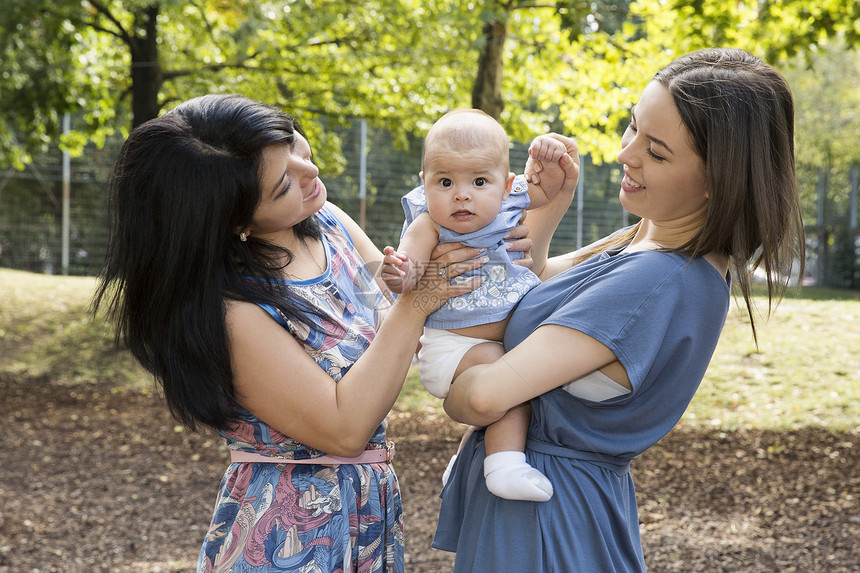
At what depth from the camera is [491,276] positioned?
189 cm

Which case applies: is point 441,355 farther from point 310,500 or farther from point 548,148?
point 548,148

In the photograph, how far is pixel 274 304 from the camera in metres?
1.82

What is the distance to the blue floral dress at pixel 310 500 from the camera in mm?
1891

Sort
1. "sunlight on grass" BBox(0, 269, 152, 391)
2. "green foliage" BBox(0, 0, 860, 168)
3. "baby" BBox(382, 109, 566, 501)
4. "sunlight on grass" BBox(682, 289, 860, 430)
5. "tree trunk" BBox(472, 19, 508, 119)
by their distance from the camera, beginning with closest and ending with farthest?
"baby" BBox(382, 109, 566, 501), "green foliage" BBox(0, 0, 860, 168), "tree trunk" BBox(472, 19, 508, 119), "sunlight on grass" BBox(682, 289, 860, 430), "sunlight on grass" BBox(0, 269, 152, 391)

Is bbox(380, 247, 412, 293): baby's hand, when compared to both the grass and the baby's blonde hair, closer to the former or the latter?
the baby's blonde hair

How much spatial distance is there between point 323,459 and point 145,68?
25.0 ft

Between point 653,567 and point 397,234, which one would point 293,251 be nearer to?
point 653,567

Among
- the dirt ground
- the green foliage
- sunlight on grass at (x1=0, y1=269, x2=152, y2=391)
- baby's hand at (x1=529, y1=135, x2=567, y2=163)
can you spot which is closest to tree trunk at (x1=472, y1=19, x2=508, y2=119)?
the green foliage

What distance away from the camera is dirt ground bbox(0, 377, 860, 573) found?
14.2 ft

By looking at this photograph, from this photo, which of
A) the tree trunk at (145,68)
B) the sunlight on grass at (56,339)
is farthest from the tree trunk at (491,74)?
the sunlight on grass at (56,339)

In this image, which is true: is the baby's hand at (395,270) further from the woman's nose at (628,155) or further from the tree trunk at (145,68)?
the tree trunk at (145,68)

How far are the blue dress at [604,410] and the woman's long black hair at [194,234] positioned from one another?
64 cm

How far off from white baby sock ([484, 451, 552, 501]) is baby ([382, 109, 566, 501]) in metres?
0.07

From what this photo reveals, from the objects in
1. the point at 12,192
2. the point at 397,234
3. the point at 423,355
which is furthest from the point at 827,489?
the point at 12,192
